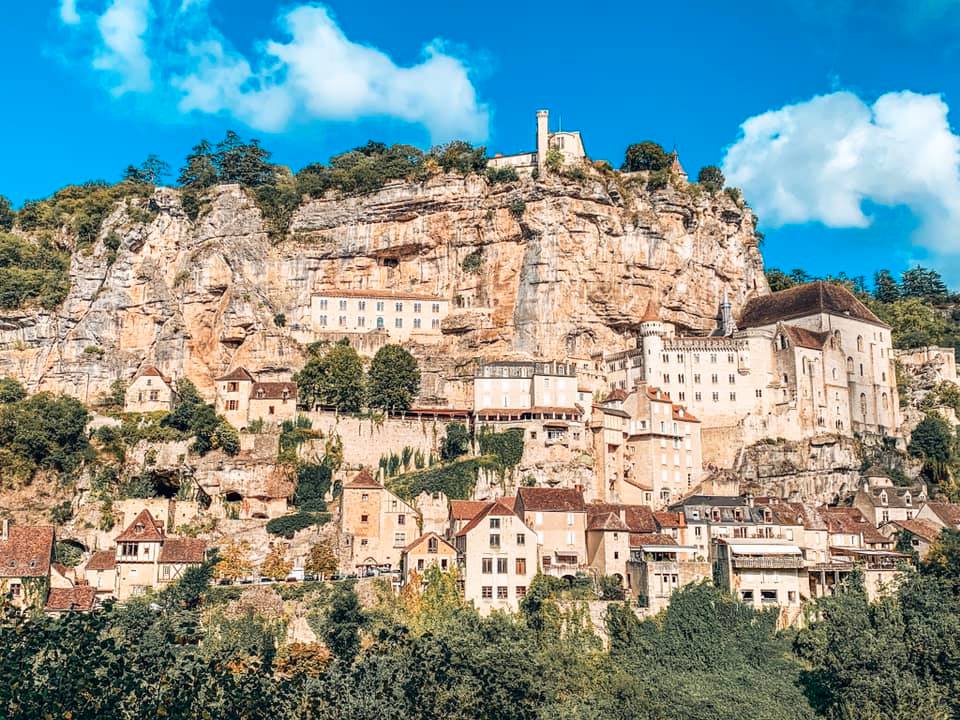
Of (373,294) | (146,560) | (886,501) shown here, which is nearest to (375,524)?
(146,560)

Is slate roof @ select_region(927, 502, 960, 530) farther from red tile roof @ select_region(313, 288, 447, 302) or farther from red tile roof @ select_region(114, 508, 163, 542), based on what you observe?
red tile roof @ select_region(114, 508, 163, 542)

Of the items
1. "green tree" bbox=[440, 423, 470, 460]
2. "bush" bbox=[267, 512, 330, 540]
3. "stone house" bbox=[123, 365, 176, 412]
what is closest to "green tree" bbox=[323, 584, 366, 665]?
"bush" bbox=[267, 512, 330, 540]

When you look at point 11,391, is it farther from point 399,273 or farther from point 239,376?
point 399,273

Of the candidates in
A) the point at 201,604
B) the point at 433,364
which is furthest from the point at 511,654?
the point at 433,364

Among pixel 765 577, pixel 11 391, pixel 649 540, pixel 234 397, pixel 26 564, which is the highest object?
pixel 11 391

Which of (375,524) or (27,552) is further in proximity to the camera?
(375,524)

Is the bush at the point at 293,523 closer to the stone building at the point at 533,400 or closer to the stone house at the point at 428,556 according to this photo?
the stone house at the point at 428,556

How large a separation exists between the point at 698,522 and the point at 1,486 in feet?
133

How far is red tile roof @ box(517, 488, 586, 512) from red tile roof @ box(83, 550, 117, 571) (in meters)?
21.7

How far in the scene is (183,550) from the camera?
61.8 m

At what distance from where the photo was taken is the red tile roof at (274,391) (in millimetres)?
74688

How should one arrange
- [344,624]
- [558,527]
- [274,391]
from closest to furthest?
[344,624]
[558,527]
[274,391]

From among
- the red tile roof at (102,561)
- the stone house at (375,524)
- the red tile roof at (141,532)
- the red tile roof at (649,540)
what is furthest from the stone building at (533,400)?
the red tile roof at (102,561)

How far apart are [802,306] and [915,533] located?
A: 25394 mm
